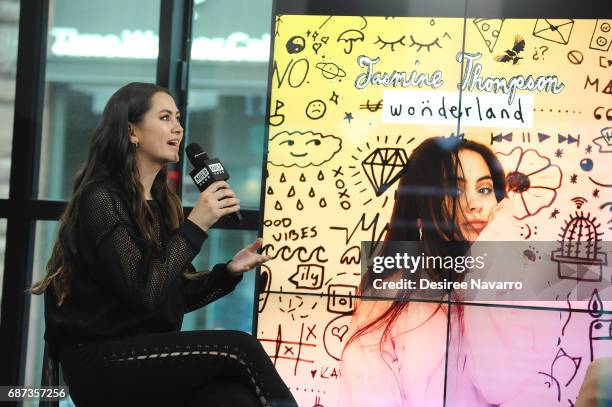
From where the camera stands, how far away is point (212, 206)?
85.4 inches

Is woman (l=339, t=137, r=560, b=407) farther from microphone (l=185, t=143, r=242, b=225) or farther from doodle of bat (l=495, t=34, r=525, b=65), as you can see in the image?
microphone (l=185, t=143, r=242, b=225)

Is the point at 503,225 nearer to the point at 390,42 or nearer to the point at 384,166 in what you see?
the point at 384,166

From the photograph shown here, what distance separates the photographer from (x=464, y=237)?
307 cm

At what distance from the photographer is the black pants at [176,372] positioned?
1982 mm

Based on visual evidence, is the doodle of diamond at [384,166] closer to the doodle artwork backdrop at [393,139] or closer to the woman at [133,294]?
the doodle artwork backdrop at [393,139]

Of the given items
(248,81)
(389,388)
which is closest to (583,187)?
(389,388)

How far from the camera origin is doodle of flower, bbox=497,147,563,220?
302cm

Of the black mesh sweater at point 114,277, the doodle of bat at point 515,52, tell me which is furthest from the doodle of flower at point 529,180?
the black mesh sweater at point 114,277

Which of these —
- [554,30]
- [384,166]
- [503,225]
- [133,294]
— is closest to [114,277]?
[133,294]

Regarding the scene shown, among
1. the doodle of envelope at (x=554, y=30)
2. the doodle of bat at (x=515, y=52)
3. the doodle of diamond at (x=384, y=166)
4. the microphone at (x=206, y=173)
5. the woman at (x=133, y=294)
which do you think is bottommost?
the woman at (x=133, y=294)

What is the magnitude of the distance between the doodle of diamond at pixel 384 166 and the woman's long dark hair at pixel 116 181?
92 cm

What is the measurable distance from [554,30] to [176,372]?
1927 mm

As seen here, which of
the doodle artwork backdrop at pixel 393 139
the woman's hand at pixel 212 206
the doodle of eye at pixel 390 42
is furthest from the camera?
the doodle of eye at pixel 390 42

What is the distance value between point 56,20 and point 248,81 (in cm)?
96
